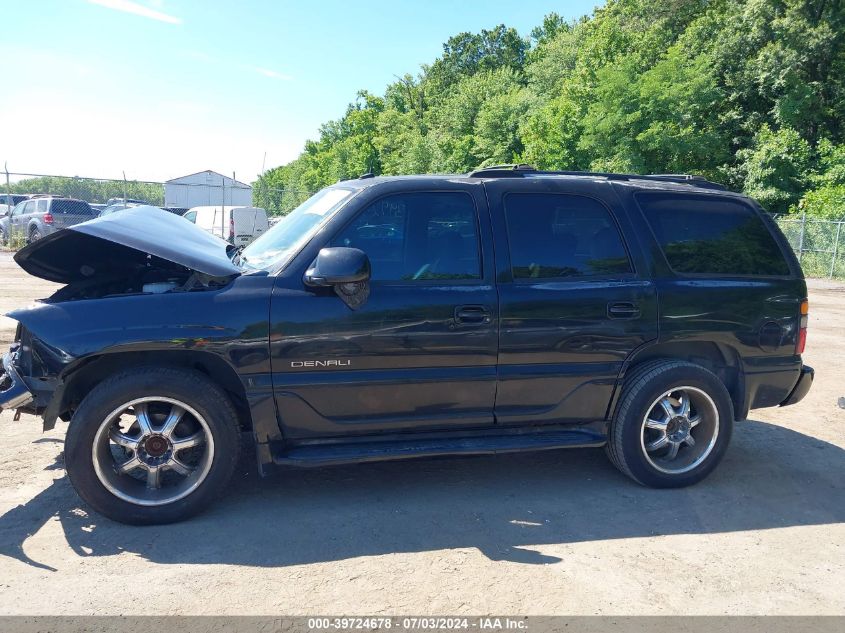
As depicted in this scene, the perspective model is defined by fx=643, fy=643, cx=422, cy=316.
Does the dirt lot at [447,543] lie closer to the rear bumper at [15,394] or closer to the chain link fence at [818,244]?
the rear bumper at [15,394]

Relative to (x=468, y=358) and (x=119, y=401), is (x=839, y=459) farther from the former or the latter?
(x=119, y=401)

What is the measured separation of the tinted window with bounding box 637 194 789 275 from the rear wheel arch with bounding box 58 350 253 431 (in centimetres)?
288

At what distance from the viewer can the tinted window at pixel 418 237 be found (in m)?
3.85

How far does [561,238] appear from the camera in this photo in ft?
13.5

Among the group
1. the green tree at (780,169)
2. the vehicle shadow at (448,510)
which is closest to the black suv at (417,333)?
the vehicle shadow at (448,510)

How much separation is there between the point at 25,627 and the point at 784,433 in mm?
5490

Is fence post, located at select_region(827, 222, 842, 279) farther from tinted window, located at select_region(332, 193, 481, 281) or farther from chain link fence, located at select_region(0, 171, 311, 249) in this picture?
tinted window, located at select_region(332, 193, 481, 281)

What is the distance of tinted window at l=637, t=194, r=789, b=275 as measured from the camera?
14.1ft

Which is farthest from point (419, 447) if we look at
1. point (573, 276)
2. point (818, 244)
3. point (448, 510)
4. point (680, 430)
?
point (818, 244)

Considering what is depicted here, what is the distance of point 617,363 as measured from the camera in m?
4.11

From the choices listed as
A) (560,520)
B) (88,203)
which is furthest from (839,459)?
(88,203)

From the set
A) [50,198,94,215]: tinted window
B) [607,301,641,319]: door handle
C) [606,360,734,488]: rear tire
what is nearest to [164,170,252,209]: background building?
[50,198,94,215]: tinted window

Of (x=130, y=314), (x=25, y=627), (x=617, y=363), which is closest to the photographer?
(x=25, y=627)

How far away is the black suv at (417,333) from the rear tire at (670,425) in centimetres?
1
